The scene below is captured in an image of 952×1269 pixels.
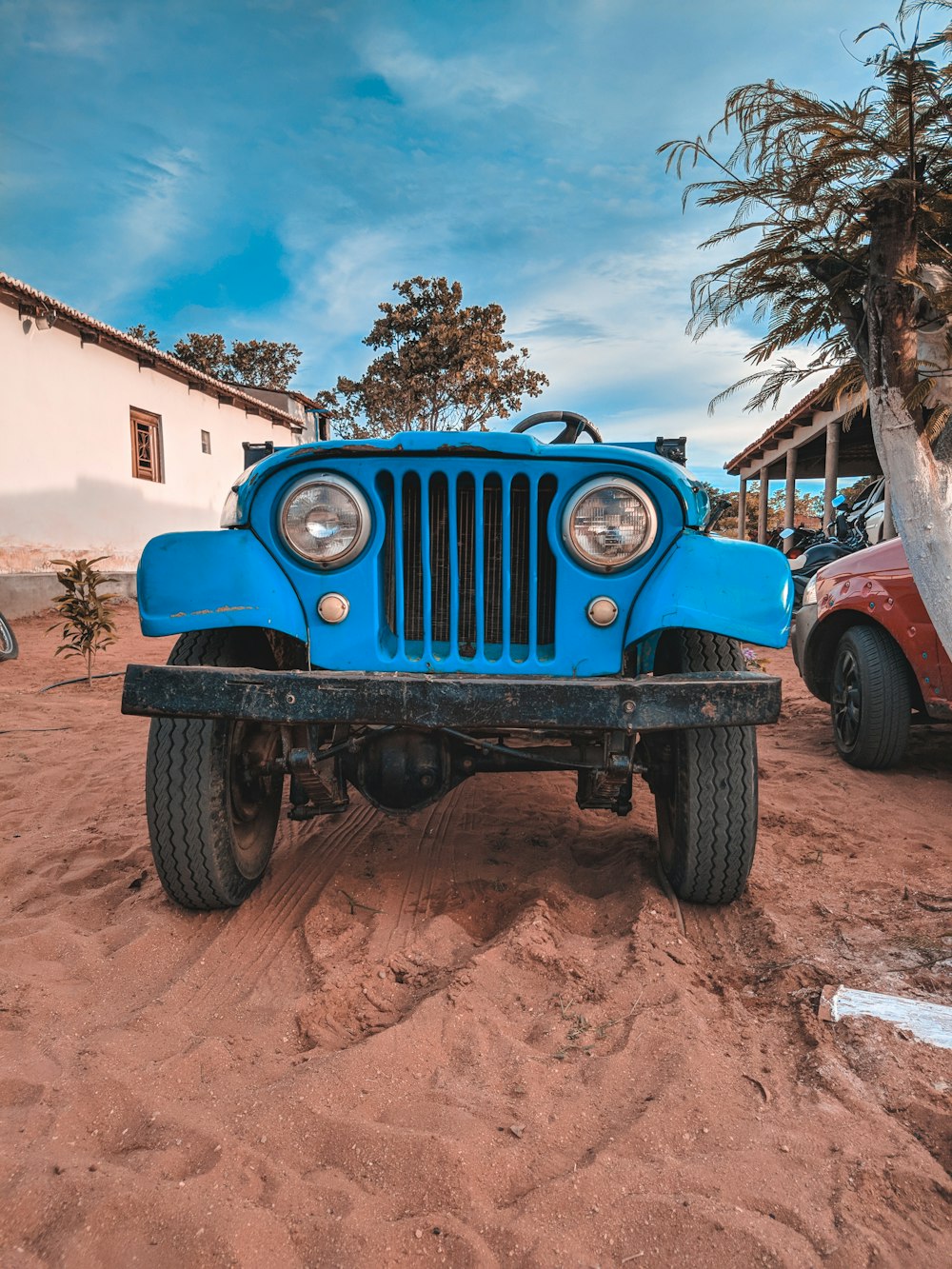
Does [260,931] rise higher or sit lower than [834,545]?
lower

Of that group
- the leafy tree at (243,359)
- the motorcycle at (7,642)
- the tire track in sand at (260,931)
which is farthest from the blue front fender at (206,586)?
the leafy tree at (243,359)

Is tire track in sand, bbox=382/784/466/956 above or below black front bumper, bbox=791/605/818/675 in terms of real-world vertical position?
below

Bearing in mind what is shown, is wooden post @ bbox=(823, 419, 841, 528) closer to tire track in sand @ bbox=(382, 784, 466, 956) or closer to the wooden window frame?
tire track in sand @ bbox=(382, 784, 466, 956)

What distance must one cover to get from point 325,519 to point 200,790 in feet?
2.94

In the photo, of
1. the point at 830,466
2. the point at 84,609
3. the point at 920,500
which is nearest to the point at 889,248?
the point at 920,500

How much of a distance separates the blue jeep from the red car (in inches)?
78.2

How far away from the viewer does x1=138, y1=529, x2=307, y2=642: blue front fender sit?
2.05 meters

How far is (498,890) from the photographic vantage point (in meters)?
2.65

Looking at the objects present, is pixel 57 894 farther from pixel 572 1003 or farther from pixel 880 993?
pixel 880 993

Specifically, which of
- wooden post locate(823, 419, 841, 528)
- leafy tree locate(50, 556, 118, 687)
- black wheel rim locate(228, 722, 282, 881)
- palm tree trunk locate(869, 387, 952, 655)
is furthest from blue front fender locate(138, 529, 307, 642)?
wooden post locate(823, 419, 841, 528)

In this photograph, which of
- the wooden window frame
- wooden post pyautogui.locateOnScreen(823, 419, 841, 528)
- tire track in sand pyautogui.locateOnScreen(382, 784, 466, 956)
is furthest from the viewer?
the wooden window frame

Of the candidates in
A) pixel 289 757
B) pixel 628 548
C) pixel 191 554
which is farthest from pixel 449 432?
pixel 289 757

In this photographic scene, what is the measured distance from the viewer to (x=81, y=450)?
1323cm

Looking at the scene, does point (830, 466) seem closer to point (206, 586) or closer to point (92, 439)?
point (206, 586)
